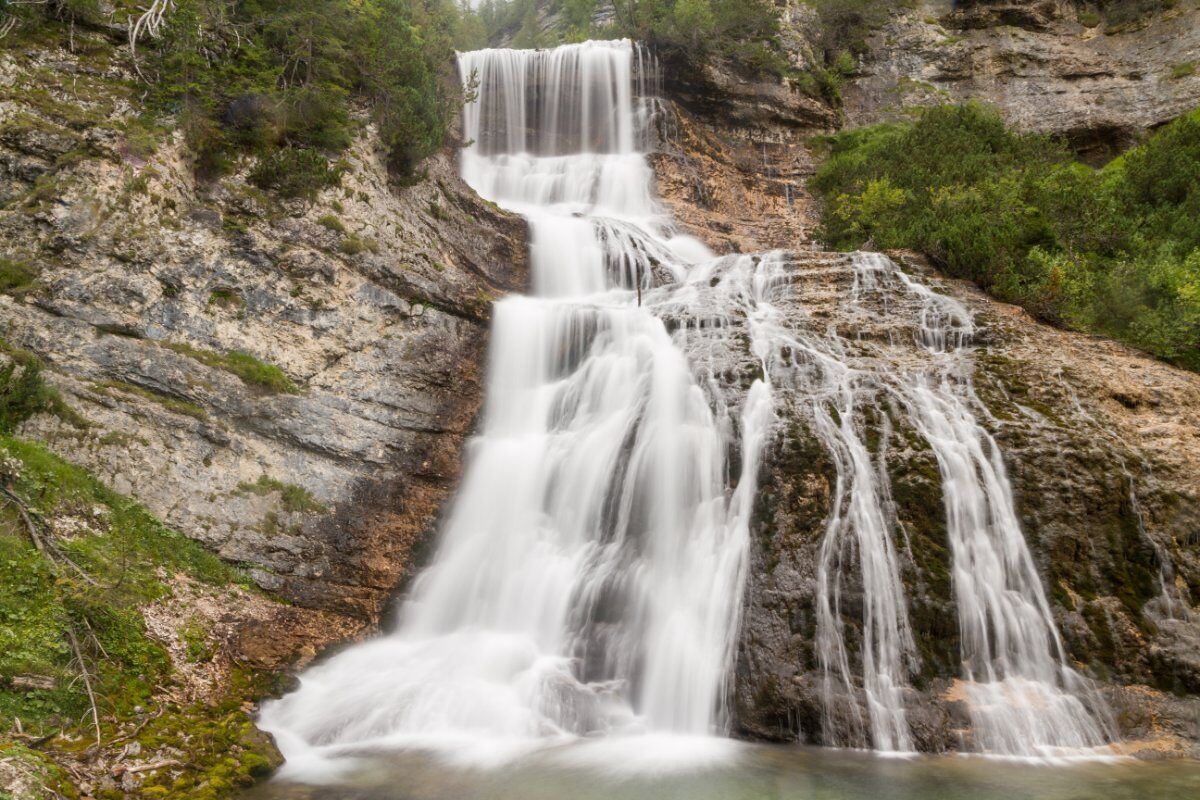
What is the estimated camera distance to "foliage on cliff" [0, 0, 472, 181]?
1156 centimetres

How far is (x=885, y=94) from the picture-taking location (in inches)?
1075

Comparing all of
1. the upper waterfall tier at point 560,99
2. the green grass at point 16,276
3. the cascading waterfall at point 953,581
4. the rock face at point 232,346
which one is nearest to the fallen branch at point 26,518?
the rock face at point 232,346

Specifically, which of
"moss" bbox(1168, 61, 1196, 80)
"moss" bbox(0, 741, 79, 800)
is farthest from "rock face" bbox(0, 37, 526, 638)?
"moss" bbox(1168, 61, 1196, 80)

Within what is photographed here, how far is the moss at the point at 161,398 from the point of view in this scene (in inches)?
352

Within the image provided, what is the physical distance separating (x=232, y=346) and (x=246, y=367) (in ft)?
1.43

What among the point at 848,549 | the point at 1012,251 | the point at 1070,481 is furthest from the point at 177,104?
the point at 1012,251

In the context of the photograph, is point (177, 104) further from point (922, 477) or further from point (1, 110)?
point (922, 477)

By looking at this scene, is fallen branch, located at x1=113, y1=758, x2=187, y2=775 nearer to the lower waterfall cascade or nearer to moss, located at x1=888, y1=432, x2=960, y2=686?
the lower waterfall cascade

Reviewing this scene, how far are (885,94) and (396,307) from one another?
23.9m

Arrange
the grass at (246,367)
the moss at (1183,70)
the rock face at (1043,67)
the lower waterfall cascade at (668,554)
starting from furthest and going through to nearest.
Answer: the rock face at (1043,67) → the moss at (1183,70) → the grass at (246,367) → the lower waterfall cascade at (668,554)

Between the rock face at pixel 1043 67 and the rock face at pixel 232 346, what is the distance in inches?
879

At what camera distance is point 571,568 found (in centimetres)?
970

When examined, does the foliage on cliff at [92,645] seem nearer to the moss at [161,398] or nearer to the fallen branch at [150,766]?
the fallen branch at [150,766]

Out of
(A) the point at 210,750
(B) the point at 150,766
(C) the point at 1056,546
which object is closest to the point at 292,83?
(A) the point at 210,750
